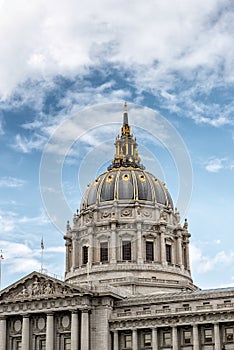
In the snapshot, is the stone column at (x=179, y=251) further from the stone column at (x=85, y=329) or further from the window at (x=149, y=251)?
the stone column at (x=85, y=329)

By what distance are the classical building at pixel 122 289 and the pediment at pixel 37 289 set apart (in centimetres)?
16

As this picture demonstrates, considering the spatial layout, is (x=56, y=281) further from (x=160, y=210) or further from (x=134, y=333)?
(x=160, y=210)

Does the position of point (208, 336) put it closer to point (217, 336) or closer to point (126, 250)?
point (217, 336)

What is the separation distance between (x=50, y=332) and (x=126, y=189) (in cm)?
4170

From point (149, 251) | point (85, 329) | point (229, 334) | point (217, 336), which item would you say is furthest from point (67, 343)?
point (149, 251)

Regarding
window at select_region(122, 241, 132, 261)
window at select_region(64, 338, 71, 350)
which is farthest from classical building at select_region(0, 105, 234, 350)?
window at select_region(64, 338, 71, 350)

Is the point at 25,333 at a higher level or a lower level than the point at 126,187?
lower

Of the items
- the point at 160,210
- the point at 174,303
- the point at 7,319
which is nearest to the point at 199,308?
the point at 174,303

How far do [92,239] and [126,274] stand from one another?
38.9ft

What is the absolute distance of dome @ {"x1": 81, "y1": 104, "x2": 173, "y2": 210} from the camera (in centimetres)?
13275

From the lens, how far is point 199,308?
9312 cm

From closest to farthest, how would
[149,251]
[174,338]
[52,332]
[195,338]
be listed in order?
[195,338]
[174,338]
[52,332]
[149,251]

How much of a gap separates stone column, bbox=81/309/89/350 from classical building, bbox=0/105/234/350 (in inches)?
5.8

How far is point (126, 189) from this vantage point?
13338 centimetres
